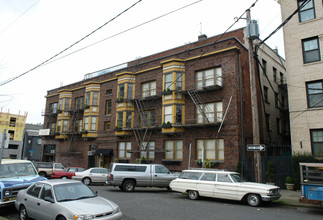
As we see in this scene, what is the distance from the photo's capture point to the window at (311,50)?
18623 millimetres

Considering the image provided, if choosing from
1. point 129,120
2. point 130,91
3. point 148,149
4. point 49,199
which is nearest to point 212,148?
point 148,149

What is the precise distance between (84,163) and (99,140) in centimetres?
365

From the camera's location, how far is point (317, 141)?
17.7m

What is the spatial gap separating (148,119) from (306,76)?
14682mm

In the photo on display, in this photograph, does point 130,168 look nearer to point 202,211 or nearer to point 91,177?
point 91,177

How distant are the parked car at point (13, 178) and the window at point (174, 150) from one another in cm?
1389

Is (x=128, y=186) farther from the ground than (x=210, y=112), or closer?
closer

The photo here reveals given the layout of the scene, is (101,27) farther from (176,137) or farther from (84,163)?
(84,163)

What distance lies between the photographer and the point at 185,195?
15344 millimetres

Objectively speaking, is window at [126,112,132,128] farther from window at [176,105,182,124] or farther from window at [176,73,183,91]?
window at [176,73,183,91]

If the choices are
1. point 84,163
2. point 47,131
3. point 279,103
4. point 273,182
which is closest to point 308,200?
point 273,182

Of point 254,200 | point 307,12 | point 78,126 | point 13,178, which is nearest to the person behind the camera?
point 13,178

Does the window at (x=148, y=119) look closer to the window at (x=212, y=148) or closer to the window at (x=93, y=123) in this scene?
the window at (x=212, y=148)

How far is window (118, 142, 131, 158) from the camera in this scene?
92.1 ft
